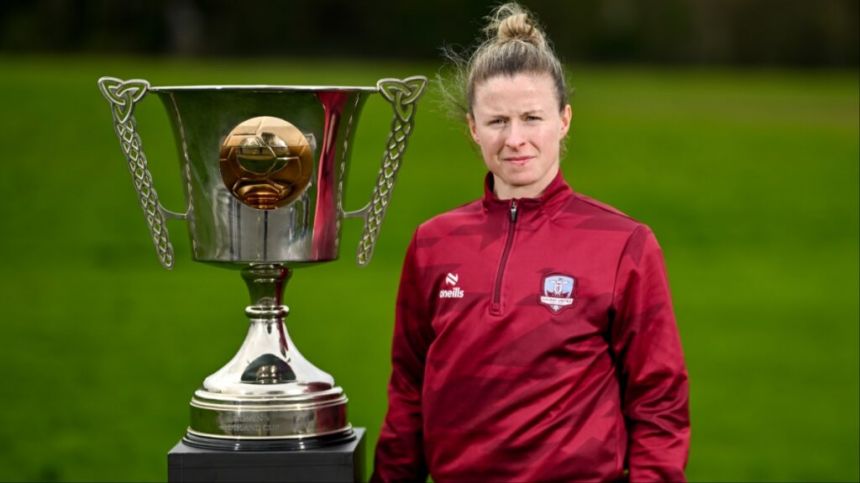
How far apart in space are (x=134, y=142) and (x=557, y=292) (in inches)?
33.3

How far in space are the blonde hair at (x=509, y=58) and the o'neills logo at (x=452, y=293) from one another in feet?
1.14

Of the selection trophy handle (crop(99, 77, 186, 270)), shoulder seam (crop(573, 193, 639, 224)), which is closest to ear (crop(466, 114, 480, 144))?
shoulder seam (crop(573, 193, 639, 224))

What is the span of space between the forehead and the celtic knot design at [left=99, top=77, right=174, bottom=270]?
64 cm

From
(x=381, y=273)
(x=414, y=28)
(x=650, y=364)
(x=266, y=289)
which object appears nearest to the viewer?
(x=650, y=364)

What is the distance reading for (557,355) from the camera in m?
2.86

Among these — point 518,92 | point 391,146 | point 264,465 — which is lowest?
point 264,465

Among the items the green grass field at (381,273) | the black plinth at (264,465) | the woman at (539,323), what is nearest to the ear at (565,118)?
the woman at (539,323)

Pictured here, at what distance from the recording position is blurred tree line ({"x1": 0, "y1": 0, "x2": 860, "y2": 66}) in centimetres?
2756

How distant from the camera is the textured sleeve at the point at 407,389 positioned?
307 centimetres

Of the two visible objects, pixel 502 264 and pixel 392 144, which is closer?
pixel 502 264


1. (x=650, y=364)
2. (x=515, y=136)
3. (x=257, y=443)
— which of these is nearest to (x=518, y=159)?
(x=515, y=136)

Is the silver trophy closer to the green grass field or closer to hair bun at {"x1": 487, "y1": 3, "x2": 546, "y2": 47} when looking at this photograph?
hair bun at {"x1": 487, "y1": 3, "x2": 546, "y2": 47}

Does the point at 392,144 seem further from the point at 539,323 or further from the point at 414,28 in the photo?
the point at 414,28

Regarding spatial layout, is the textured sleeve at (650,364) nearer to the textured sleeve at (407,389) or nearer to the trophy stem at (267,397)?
the textured sleeve at (407,389)
